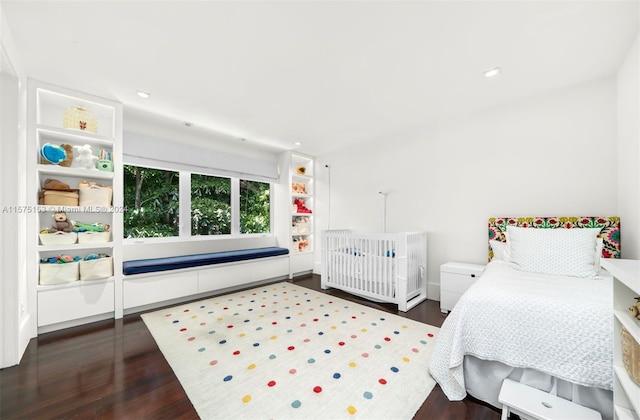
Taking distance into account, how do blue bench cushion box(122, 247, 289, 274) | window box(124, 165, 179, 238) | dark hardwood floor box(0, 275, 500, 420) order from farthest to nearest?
window box(124, 165, 179, 238) < blue bench cushion box(122, 247, 289, 274) < dark hardwood floor box(0, 275, 500, 420)

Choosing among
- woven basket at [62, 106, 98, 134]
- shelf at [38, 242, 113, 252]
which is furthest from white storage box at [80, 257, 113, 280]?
woven basket at [62, 106, 98, 134]

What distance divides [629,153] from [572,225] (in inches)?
28.3

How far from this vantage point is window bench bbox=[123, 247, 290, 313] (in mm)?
2807

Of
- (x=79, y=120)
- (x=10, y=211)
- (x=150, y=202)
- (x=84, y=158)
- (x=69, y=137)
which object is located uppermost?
(x=79, y=120)

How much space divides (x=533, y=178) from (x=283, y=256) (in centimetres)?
355

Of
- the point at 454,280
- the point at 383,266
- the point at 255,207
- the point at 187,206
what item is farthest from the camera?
the point at 255,207

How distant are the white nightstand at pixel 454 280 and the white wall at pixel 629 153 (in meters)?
1.11

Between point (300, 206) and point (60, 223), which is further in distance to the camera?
point (300, 206)

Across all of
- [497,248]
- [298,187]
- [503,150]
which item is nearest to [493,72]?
[503,150]

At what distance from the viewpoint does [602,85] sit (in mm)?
2295

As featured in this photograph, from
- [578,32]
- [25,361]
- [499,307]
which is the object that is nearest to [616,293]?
[499,307]

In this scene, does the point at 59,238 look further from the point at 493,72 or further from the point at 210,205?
the point at 493,72

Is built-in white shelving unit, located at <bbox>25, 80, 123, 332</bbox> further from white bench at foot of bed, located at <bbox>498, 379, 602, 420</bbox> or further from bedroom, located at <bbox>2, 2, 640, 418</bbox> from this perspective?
white bench at foot of bed, located at <bbox>498, 379, 602, 420</bbox>

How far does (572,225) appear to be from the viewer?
235 cm
